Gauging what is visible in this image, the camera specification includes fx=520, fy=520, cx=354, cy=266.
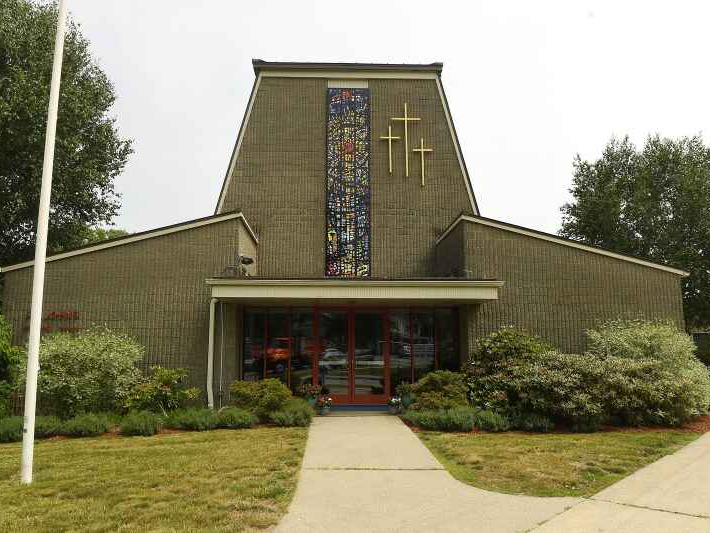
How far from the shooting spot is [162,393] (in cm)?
1230

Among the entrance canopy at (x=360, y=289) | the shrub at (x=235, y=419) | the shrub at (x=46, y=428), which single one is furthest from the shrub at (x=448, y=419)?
the shrub at (x=46, y=428)

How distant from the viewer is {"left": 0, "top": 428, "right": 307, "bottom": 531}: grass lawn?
5641 millimetres

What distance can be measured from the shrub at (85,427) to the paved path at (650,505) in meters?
9.19

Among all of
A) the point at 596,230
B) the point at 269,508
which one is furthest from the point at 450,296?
the point at 596,230

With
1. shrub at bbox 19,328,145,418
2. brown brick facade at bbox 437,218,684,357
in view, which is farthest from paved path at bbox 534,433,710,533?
shrub at bbox 19,328,145,418

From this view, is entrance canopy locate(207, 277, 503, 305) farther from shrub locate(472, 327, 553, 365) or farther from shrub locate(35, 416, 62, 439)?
shrub locate(35, 416, 62, 439)

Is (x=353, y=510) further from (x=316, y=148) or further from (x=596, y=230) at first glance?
(x=596, y=230)

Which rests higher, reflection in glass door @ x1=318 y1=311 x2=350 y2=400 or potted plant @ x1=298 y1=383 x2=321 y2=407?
reflection in glass door @ x1=318 y1=311 x2=350 y2=400

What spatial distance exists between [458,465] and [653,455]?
3525 millimetres

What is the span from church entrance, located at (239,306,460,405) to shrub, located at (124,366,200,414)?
217 cm

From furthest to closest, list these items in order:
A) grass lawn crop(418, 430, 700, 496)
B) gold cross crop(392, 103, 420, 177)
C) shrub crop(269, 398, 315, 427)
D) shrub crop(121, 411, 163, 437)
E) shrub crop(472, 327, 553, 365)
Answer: gold cross crop(392, 103, 420, 177) < shrub crop(472, 327, 553, 365) < shrub crop(269, 398, 315, 427) < shrub crop(121, 411, 163, 437) < grass lawn crop(418, 430, 700, 496)

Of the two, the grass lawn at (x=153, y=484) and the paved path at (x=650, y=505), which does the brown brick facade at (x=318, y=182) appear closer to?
the grass lawn at (x=153, y=484)

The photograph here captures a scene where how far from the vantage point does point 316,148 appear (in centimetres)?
1828

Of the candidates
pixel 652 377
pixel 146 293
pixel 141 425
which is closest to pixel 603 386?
pixel 652 377
